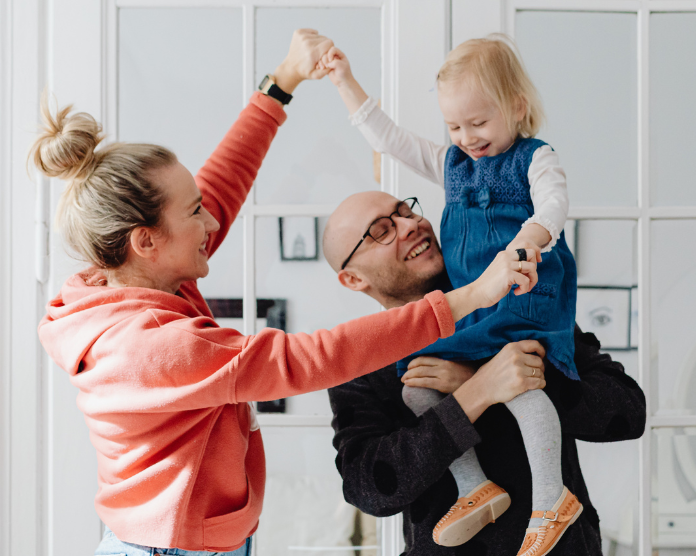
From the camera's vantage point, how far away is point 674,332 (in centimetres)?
159

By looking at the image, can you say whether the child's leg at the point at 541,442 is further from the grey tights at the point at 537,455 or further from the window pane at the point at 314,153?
the window pane at the point at 314,153

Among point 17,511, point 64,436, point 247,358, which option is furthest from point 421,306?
point 17,511

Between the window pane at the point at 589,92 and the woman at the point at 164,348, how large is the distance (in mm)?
773

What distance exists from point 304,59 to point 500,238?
672 millimetres

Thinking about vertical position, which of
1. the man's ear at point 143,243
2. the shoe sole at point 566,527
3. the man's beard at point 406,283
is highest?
the man's ear at point 143,243

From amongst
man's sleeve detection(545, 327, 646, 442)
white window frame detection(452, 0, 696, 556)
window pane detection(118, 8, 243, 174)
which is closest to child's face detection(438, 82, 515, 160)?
white window frame detection(452, 0, 696, 556)

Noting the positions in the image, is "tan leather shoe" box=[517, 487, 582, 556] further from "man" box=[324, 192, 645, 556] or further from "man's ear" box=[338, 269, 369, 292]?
"man's ear" box=[338, 269, 369, 292]

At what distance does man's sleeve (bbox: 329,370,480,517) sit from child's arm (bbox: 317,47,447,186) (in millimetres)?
615

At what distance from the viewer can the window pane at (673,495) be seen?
1.59 meters

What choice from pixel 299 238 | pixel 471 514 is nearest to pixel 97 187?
pixel 299 238

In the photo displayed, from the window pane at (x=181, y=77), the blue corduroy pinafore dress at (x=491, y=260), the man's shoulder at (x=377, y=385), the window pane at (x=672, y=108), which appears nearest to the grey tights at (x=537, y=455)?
the blue corduroy pinafore dress at (x=491, y=260)

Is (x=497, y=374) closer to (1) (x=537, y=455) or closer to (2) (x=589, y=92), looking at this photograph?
(1) (x=537, y=455)

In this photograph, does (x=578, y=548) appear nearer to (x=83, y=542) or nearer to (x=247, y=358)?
(x=247, y=358)

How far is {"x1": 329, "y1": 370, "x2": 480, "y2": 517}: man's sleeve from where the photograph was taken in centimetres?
110
